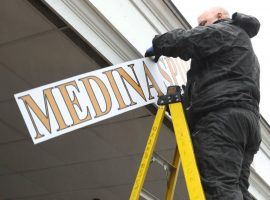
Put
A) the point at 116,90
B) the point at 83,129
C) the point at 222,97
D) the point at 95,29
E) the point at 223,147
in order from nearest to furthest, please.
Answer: the point at 223,147 → the point at 222,97 → the point at 116,90 → the point at 95,29 → the point at 83,129

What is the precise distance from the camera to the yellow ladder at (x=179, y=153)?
219 centimetres

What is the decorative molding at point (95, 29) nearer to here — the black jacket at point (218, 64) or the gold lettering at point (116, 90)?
the gold lettering at point (116, 90)

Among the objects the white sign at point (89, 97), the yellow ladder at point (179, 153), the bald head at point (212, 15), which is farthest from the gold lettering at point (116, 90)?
the bald head at point (212, 15)

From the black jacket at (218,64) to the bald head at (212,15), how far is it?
115 millimetres

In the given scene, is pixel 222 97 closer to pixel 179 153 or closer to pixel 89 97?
pixel 179 153

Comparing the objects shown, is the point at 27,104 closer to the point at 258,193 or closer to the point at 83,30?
the point at 83,30

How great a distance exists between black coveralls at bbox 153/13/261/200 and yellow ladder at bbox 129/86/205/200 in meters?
0.07

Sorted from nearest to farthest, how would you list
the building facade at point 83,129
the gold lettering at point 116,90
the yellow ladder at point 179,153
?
1. the yellow ladder at point 179,153
2. the gold lettering at point 116,90
3. the building facade at point 83,129

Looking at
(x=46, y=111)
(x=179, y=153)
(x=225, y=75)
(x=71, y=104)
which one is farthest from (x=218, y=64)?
(x=46, y=111)

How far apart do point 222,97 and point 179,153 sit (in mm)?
335

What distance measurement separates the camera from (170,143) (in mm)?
4000

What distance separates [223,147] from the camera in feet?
Result: 7.54

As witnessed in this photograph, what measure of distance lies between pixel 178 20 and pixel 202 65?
0.95 metres

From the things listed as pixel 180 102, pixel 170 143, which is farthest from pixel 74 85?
pixel 170 143
